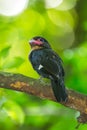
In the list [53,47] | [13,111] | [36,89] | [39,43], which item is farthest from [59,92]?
[53,47]

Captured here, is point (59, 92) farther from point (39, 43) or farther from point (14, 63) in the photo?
point (39, 43)

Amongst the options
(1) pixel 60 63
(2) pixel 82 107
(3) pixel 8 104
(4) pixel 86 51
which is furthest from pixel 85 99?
(4) pixel 86 51

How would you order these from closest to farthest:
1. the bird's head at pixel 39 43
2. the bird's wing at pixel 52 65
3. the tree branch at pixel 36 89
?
1. the tree branch at pixel 36 89
2. the bird's wing at pixel 52 65
3. the bird's head at pixel 39 43

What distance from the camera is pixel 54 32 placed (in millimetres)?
5512

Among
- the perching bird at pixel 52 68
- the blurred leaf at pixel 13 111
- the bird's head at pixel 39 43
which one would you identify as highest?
the bird's head at pixel 39 43

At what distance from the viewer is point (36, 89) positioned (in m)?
1.99

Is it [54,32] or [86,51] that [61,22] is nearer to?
[54,32]

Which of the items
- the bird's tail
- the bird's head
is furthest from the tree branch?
the bird's head

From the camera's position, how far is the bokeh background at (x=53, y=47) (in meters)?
2.36

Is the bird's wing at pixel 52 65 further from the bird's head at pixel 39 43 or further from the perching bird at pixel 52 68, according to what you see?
the bird's head at pixel 39 43

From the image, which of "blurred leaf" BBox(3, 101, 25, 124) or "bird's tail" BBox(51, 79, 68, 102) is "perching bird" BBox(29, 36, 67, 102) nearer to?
"bird's tail" BBox(51, 79, 68, 102)

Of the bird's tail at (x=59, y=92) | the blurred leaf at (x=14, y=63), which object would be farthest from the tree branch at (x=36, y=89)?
the blurred leaf at (x=14, y=63)

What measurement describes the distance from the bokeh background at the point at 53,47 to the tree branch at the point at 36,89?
116 millimetres

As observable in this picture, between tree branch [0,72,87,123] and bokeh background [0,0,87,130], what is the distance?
116 millimetres
